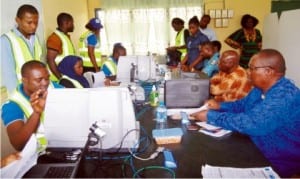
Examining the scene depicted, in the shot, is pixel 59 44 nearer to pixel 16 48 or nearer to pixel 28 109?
pixel 16 48

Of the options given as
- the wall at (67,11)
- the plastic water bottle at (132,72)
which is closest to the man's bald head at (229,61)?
the plastic water bottle at (132,72)

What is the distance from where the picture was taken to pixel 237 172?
1265 millimetres

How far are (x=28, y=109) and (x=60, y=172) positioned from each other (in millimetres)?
587

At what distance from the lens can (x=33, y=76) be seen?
171 cm

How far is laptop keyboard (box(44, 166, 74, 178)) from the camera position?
1.24 m

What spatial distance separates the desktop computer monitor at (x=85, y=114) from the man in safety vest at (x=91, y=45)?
104 inches

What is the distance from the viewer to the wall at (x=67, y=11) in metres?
3.72

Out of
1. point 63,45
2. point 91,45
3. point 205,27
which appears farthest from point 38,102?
point 205,27

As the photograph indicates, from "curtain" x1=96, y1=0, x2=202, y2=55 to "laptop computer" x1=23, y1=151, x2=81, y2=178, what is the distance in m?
4.41

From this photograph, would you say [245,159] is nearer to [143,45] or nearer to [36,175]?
[36,175]

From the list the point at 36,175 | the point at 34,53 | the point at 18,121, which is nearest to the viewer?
the point at 36,175

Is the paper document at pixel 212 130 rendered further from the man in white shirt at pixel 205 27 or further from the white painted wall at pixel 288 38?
the man in white shirt at pixel 205 27

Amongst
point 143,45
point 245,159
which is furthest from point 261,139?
point 143,45

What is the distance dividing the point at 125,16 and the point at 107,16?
1.19ft
